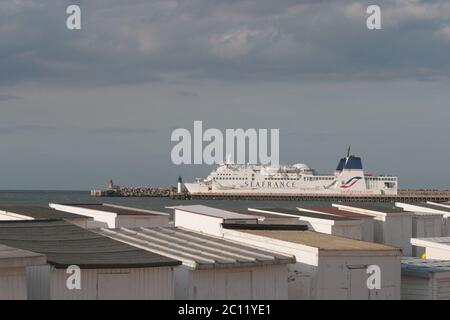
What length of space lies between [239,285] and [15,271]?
4860 mm

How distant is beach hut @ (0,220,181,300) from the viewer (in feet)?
44.3

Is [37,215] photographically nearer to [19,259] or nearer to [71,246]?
[71,246]

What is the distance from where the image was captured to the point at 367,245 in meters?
19.2

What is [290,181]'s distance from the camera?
136m

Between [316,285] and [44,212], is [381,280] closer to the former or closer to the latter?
[316,285]

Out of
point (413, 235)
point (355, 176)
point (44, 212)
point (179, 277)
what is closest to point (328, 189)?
point (355, 176)

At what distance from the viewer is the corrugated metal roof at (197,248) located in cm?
1555

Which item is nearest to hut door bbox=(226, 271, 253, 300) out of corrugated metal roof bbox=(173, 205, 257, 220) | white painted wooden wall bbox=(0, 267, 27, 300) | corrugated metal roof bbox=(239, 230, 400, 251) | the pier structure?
corrugated metal roof bbox=(239, 230, 400, 251)

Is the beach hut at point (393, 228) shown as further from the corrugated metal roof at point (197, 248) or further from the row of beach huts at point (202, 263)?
the corrugated metal roof at point (197, 248)

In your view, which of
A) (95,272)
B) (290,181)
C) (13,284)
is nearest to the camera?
(13,284)

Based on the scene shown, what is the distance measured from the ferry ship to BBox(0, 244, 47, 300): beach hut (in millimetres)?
121606

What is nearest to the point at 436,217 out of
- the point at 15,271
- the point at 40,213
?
the point at 40,213
